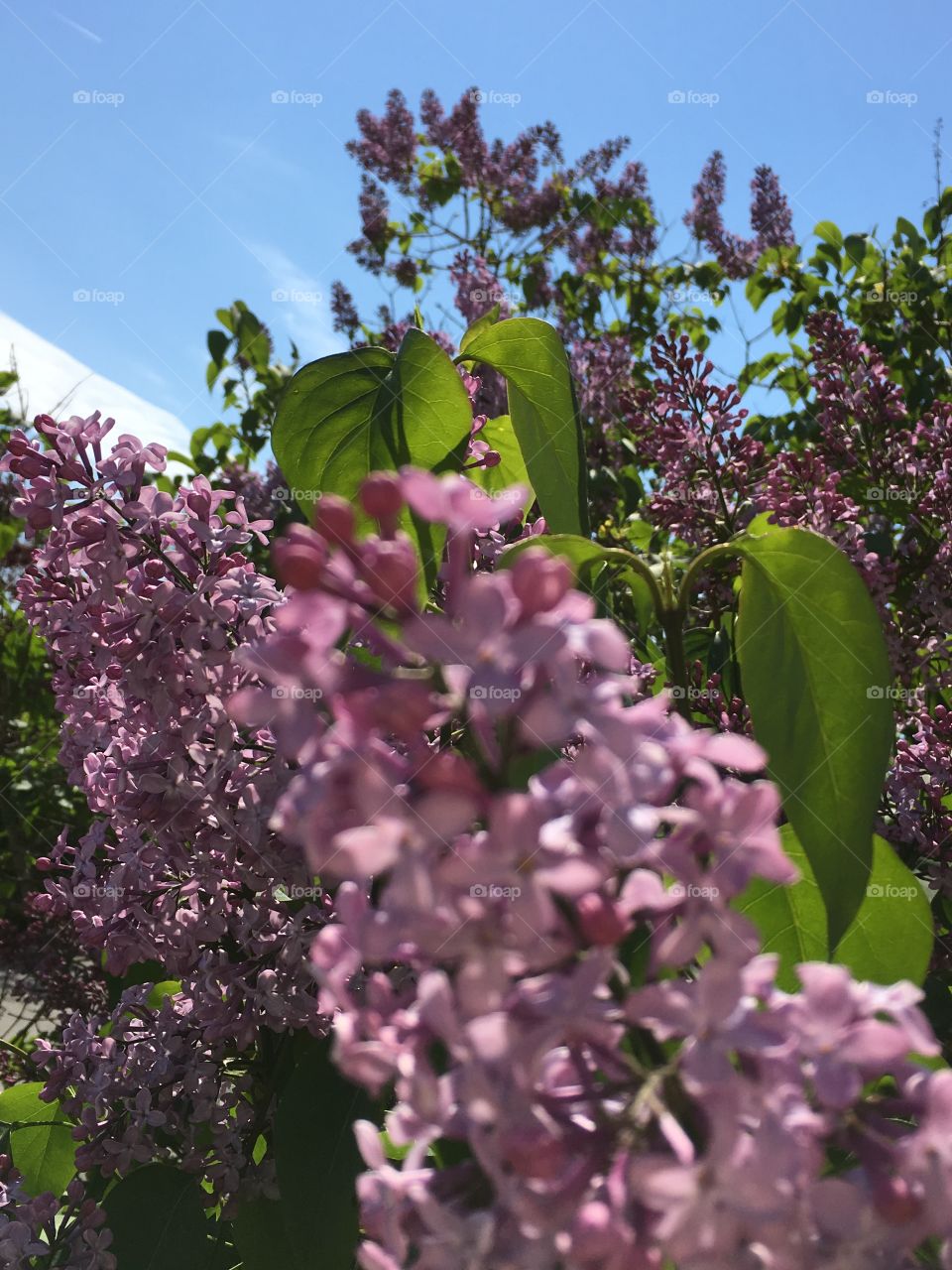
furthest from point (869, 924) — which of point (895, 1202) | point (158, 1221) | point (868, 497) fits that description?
point (868, 497)

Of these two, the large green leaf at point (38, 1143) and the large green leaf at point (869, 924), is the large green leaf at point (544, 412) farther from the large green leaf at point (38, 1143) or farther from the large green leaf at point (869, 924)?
the large green leaf at point (38, 1143)

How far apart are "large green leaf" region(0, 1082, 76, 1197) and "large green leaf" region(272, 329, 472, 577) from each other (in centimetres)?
84

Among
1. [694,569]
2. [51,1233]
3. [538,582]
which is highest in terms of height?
[694,569]

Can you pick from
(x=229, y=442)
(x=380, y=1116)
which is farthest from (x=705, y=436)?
(x=229, y=442)

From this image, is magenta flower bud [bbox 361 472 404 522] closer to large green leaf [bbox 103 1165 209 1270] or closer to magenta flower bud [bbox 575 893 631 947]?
magenta flower bud [bbox 575 893 631 947]

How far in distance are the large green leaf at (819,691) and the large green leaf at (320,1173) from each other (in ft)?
1.47

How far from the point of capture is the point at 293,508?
2330 mm

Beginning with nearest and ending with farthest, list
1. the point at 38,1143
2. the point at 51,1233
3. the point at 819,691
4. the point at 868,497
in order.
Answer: the point at 819,691 → the point at 51,1233 → the point at 38,1143 → the point at 868,497

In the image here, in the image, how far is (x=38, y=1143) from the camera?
1.25m

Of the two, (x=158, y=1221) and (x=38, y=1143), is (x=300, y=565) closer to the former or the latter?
(x=158, y=1221)

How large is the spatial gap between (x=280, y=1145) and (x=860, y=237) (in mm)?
2476

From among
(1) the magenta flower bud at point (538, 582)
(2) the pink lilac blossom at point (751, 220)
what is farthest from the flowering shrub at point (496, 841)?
(2) the pink lilac blossom at point (751, 220)

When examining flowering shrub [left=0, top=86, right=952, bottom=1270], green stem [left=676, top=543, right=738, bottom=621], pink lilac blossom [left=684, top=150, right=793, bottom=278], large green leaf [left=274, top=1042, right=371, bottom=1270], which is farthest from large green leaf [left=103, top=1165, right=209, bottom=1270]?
pink lilac blossom [left=684, top=150, right=793, bottom=278]

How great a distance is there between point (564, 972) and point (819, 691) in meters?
0.31
